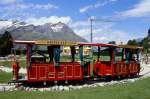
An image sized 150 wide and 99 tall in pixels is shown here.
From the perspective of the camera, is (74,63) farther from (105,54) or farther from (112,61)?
(105,54)

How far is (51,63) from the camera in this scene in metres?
26.1

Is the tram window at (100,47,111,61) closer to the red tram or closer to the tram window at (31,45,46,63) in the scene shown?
the red tram

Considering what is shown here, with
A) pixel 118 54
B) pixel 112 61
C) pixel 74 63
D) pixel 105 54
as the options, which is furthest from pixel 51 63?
pixel 118 54

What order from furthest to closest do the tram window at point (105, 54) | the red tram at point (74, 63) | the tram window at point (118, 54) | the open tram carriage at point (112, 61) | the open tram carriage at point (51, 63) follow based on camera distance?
the tram window at point (118, 54)
the tram window at point (105, 54)
the open tram carriage at point (112, 61)
the red tram at point (74, 63)
the open tram carriage at point (51, 63)

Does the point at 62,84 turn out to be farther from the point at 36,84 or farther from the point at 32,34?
the point at 32,34

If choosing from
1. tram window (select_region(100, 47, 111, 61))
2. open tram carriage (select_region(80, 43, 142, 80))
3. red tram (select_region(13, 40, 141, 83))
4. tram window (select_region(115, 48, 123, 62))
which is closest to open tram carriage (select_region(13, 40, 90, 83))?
red tram (select_region(13, 40, 141, 83))

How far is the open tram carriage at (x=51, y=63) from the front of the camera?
25.1 metres

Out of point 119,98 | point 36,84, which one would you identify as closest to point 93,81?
point 36,84

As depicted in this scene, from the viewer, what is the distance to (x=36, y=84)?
86.2ft

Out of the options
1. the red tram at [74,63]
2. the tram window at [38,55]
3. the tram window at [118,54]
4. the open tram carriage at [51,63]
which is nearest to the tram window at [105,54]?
the red tram at [74,63]

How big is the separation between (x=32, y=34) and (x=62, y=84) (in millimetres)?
164769

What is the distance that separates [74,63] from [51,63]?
2.32m

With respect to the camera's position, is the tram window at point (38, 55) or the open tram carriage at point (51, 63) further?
the tram window at point (38, 55)

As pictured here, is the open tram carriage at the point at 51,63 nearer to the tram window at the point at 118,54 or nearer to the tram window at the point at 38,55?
the tram window at the point at 38,55
